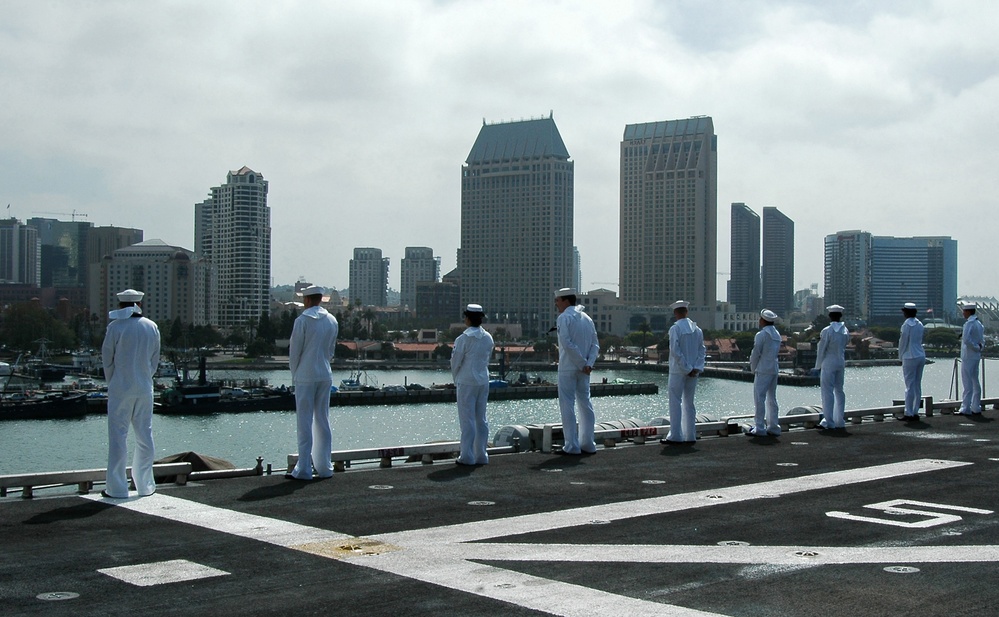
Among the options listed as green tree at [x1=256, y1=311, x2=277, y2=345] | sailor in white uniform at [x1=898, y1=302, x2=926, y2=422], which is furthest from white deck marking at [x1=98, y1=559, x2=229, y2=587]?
green tree at [x1=256, y1=311, x2=277, y2=345]

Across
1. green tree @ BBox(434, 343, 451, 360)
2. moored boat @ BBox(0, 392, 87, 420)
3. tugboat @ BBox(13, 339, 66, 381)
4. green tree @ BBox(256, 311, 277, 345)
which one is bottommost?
moored boat @ BBox(0, 392, 87, 420)

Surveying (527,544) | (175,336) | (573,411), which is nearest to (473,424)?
(573,411)

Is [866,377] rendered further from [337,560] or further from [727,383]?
[337,560]

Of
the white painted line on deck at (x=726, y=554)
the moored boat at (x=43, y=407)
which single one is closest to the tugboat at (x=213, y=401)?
the moored boat at (x=43, y=407)

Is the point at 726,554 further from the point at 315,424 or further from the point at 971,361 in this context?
the point at 971,361

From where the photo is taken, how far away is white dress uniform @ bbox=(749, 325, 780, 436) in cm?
1616

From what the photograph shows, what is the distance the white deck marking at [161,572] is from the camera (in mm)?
6473

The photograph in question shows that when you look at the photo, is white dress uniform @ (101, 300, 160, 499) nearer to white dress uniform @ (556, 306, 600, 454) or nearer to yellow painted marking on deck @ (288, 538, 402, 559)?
yellow painted marking on deck @ (288, 538, 402, 559)

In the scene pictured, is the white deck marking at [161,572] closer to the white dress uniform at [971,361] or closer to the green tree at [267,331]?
the white dress uniform at [971,361]

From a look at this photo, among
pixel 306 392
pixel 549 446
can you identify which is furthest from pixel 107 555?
pixel 549 446

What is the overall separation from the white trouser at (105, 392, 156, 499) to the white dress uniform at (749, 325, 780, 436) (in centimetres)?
967

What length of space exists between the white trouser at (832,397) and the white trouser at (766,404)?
1.21 m

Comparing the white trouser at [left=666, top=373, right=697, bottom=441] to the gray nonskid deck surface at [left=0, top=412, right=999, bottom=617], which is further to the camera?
the white trouser at [left=666, top=373, right=697, bottom=441]

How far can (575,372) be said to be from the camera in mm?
13469
